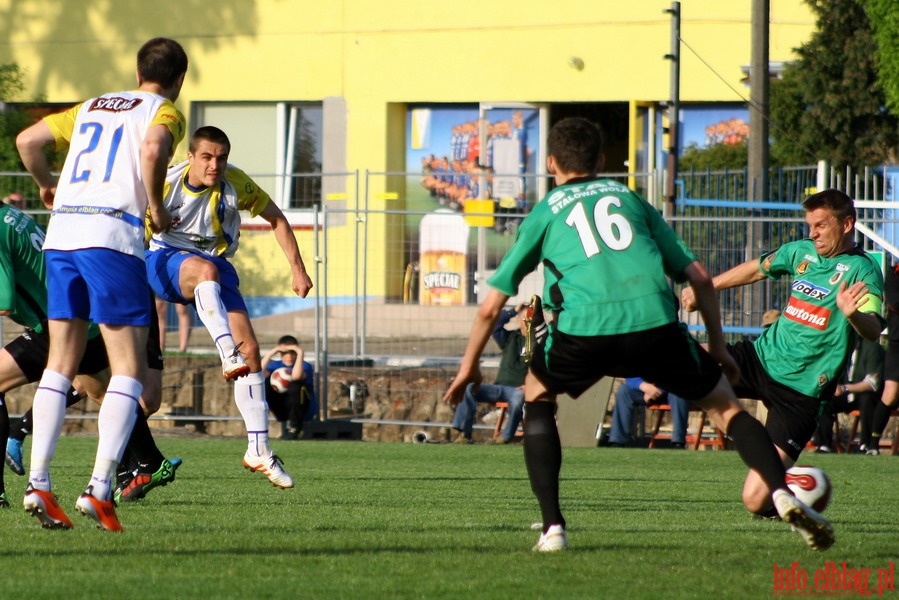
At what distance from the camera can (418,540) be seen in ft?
19.9

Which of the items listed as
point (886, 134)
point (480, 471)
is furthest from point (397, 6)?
point (480, 471)

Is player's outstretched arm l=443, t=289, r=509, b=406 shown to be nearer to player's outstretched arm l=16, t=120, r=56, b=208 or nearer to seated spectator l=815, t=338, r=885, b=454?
player's outstretched arm l=16, t=120, r=56, b=208

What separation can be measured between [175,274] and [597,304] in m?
3.29

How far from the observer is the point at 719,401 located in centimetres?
589

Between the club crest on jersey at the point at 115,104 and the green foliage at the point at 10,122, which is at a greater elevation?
the green foliage at the point at 10,122

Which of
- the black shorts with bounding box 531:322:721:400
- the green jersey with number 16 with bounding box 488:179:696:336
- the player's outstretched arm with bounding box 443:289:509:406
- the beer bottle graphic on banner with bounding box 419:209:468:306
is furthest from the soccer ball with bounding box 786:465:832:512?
the beer bottle graphic on banner with bounding box 419:209:468:306

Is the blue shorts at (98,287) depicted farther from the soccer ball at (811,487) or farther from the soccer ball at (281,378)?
the soccer ball at (281,378)

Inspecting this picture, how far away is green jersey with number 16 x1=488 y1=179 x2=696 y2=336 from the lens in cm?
555

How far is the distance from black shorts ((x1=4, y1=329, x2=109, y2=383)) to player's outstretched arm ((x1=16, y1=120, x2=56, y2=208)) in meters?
1.08

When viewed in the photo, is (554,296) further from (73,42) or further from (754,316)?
(73,42)

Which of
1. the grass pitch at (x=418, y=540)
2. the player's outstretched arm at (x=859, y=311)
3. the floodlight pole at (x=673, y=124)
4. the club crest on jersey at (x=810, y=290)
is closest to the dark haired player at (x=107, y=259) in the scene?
the grass pitch at (x=418, y=540)

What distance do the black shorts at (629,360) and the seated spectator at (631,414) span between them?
9.12m

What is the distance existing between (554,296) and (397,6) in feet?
62.6

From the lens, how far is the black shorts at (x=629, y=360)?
557cm
